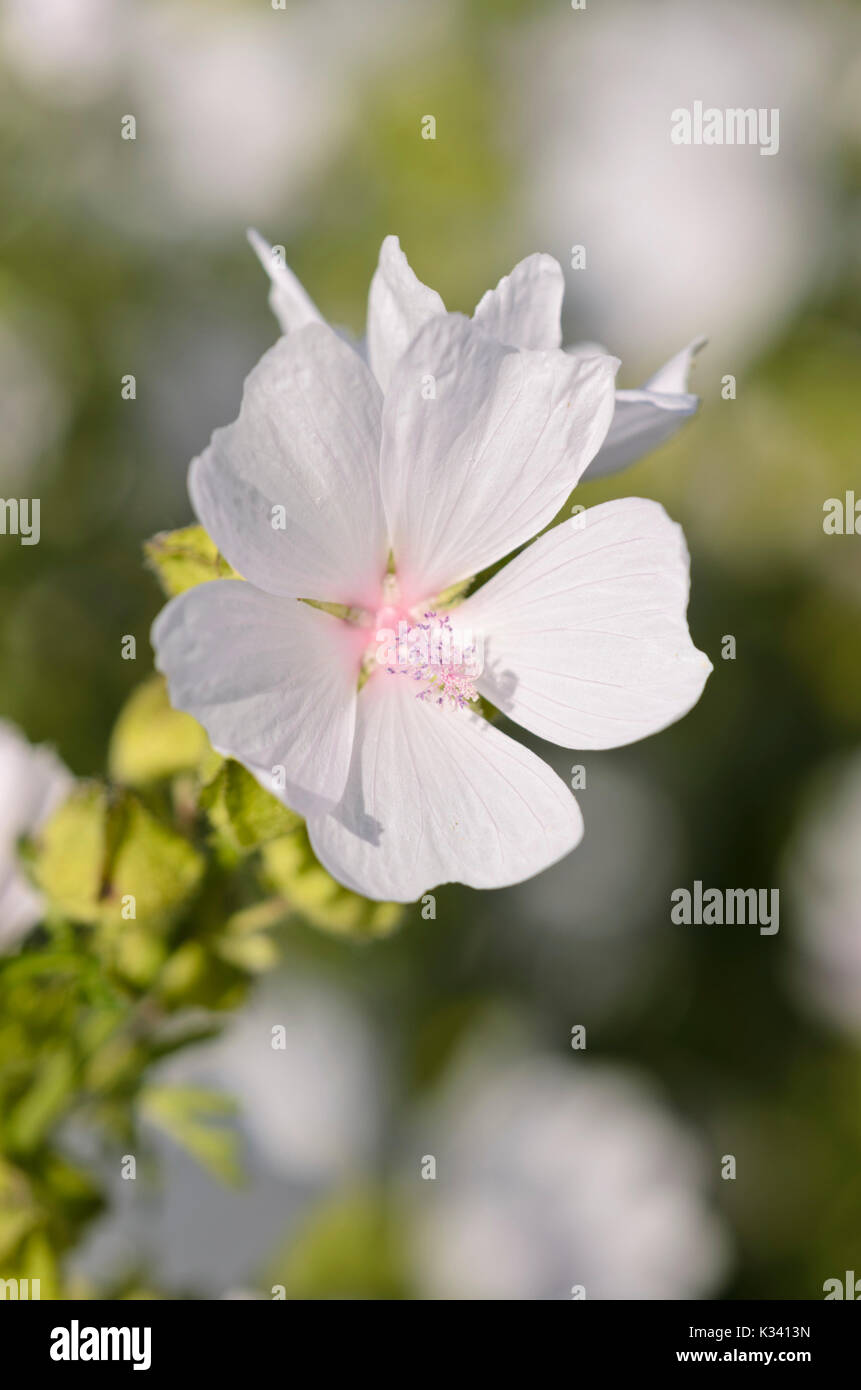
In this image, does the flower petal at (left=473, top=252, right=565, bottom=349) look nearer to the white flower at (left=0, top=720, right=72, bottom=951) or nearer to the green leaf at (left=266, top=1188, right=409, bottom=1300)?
the white flower at (left=0, top=720, right=72, bottom=951)

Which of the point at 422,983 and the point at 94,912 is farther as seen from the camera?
the point at 422,983

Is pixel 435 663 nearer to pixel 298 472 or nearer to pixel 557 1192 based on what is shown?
pixel 298 472

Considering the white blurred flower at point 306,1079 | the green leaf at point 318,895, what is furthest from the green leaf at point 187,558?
the white blurred flower at point 306,1079

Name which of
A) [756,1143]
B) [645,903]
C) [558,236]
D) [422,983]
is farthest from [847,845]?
[558,236]

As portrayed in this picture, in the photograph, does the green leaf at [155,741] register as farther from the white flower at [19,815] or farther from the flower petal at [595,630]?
the flower petal at [595,630]

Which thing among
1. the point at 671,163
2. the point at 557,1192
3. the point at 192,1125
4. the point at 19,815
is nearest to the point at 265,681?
the point at 19,815

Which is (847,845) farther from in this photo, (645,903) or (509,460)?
(509,460)

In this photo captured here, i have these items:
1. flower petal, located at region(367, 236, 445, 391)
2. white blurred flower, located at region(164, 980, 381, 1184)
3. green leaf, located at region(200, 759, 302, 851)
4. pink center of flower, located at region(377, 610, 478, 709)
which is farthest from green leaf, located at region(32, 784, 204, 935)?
white blurred flower, located at region(164, 980, 381, 1184)
